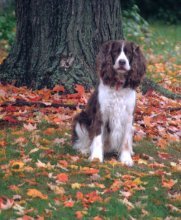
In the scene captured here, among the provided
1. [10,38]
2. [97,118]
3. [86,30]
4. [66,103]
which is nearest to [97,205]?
[97,118]

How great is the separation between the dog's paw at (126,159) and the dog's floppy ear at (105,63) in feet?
2.94

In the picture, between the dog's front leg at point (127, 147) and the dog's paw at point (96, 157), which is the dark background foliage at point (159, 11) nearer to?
the dog's front leg at point (127, 147)

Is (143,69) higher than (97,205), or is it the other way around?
(143,69)

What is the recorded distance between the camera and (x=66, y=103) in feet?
33.0

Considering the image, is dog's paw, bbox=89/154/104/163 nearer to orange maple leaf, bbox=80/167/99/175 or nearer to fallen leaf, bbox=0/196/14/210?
orange maple leaf, bbox=80/167/99/175

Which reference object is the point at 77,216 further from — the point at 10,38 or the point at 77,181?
the point at 10,38

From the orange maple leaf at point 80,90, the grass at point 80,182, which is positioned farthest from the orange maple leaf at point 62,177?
the orange maple leaf at point 80,90

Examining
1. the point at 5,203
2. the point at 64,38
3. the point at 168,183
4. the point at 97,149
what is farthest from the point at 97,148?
the point at 64,38

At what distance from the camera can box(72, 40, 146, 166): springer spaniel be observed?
769cm

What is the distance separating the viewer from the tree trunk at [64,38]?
34.7 ft

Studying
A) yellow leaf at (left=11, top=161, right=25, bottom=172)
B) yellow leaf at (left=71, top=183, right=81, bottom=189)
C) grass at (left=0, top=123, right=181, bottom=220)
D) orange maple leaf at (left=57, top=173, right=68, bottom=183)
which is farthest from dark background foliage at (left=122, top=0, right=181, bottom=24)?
yellow leaf at (left=71, top=183, right=81, bottom=189)

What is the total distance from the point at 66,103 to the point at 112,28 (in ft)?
5.29

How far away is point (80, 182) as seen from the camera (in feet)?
23.0

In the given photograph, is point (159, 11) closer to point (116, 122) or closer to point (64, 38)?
point (64, 38)
